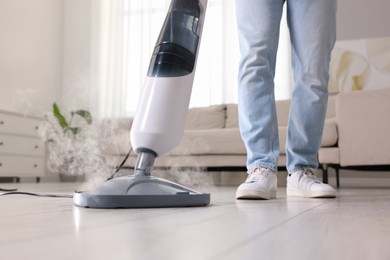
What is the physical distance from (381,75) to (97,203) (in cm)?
332

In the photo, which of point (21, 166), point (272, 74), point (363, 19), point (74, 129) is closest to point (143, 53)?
point (74, 129)

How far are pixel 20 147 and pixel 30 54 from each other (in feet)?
3.58

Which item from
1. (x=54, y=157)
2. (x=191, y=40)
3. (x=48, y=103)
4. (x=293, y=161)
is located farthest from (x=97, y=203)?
(x=48, y=103)

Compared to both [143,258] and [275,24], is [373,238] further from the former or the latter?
[275,24]

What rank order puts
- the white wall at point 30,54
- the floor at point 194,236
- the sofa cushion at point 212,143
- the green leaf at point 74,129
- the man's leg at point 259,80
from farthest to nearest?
the white wall at point 30,54, the green leaf at point 74,129, the sofa cushion at point 212,143, the man's leg at point 259,80, the floor at point 194,236

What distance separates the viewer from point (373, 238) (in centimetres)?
47

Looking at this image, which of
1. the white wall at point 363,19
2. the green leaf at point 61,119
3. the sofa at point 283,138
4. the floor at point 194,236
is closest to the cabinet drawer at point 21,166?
the green leaf at point 61,119

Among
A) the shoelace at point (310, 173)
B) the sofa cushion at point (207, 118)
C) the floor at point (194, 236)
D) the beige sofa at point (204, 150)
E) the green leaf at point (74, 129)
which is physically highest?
the sofa cushion at point (207, 118)

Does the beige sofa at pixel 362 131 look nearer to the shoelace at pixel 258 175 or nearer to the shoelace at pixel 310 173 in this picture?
the shoelace at pixel 310 173

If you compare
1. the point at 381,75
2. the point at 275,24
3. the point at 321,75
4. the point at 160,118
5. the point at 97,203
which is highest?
the point at 381,75

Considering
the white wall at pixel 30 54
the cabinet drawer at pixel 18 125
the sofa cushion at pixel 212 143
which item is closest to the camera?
the sofa cushion at pixel 212 143

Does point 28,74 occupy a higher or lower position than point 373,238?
higher

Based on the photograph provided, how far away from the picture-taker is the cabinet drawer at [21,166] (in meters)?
3.73

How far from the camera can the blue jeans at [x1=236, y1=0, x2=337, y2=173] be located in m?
1.32
